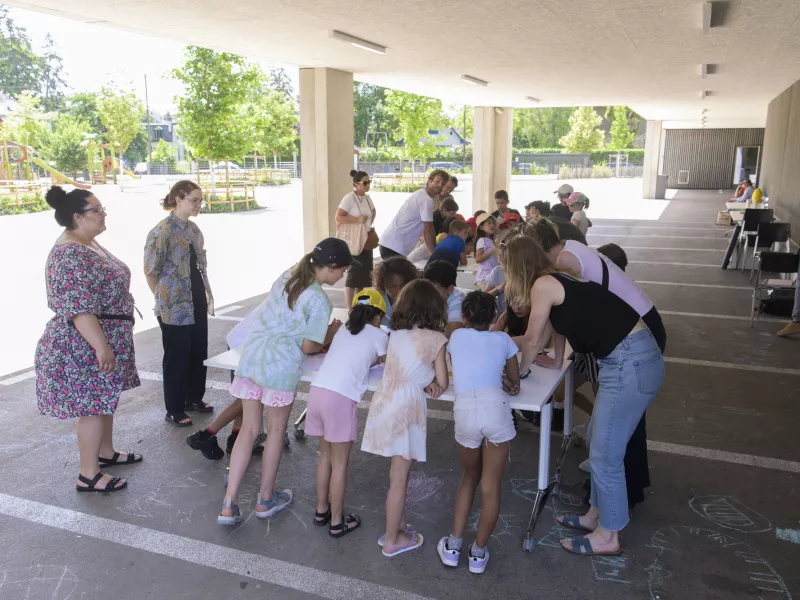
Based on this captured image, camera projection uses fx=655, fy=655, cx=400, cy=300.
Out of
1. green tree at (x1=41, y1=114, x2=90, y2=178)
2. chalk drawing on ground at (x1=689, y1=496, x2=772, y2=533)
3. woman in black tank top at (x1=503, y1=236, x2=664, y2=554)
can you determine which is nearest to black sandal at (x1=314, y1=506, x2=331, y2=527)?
woman in black tank top at (x1=503, y1=236, x2=664, y2=554)

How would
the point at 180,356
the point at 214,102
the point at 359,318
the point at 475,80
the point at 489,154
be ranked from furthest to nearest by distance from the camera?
the point at 214,102
the point at 489,154
the point at 475,80
the point at 180,356
the point at 359,318

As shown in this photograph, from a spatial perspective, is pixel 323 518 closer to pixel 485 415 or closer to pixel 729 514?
pixel 485 415

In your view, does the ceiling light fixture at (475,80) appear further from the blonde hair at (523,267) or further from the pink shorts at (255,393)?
the pink shorts at (255,393)

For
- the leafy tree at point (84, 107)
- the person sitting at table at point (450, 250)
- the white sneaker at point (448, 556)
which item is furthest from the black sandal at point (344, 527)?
the leafy tree at point (84, 107)

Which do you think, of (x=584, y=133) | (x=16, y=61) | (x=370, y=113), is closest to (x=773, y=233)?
(x=584, y=133)

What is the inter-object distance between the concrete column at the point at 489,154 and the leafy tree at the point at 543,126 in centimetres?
5038

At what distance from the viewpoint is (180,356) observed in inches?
190

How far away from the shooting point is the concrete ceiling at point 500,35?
6594mm

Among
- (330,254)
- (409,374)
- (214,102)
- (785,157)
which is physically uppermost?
(214,102)

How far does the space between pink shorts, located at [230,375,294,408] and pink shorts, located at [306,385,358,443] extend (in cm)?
23

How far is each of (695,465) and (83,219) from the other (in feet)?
13.3

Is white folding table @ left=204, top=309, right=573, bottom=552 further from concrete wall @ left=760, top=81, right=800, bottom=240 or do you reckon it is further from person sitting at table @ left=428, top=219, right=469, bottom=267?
concrete wall @ left=760, top=81, right=800, bottom=240

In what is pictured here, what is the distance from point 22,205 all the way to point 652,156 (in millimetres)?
24585

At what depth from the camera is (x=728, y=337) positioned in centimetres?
720
